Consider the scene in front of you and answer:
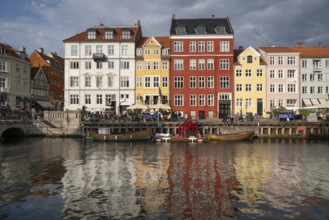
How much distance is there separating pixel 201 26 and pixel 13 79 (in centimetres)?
3936

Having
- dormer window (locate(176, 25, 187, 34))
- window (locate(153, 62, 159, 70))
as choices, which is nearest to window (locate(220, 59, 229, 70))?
dormer window (locate(176, 25, 187, 34))

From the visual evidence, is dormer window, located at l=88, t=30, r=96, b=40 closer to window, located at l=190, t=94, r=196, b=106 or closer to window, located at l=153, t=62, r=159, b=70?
window, located at l=153, t=62, r=159, b=70

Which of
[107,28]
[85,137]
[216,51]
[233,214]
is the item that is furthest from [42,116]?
[233,214]

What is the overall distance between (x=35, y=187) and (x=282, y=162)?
62.9 ft

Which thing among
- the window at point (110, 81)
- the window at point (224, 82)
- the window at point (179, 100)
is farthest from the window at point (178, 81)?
the window at point (110, 81)

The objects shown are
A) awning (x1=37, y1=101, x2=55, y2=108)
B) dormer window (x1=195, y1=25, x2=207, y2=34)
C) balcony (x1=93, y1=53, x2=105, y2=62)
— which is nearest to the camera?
balcony (x1=93, y1=53, x2=105, y2=62)

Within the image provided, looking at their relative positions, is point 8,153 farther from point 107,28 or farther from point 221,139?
A: point 107,28

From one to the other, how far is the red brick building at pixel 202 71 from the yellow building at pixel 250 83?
1430 mm

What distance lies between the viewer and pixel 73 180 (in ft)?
63.4

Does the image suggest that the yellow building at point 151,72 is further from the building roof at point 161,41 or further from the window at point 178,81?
the building roof at point 161,41

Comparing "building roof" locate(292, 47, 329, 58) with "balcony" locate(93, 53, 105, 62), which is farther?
"building roof" locate(292, 47, 329, 58)

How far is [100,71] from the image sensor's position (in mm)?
59906

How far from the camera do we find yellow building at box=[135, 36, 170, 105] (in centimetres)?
5962

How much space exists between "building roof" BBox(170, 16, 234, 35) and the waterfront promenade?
20.7 m
